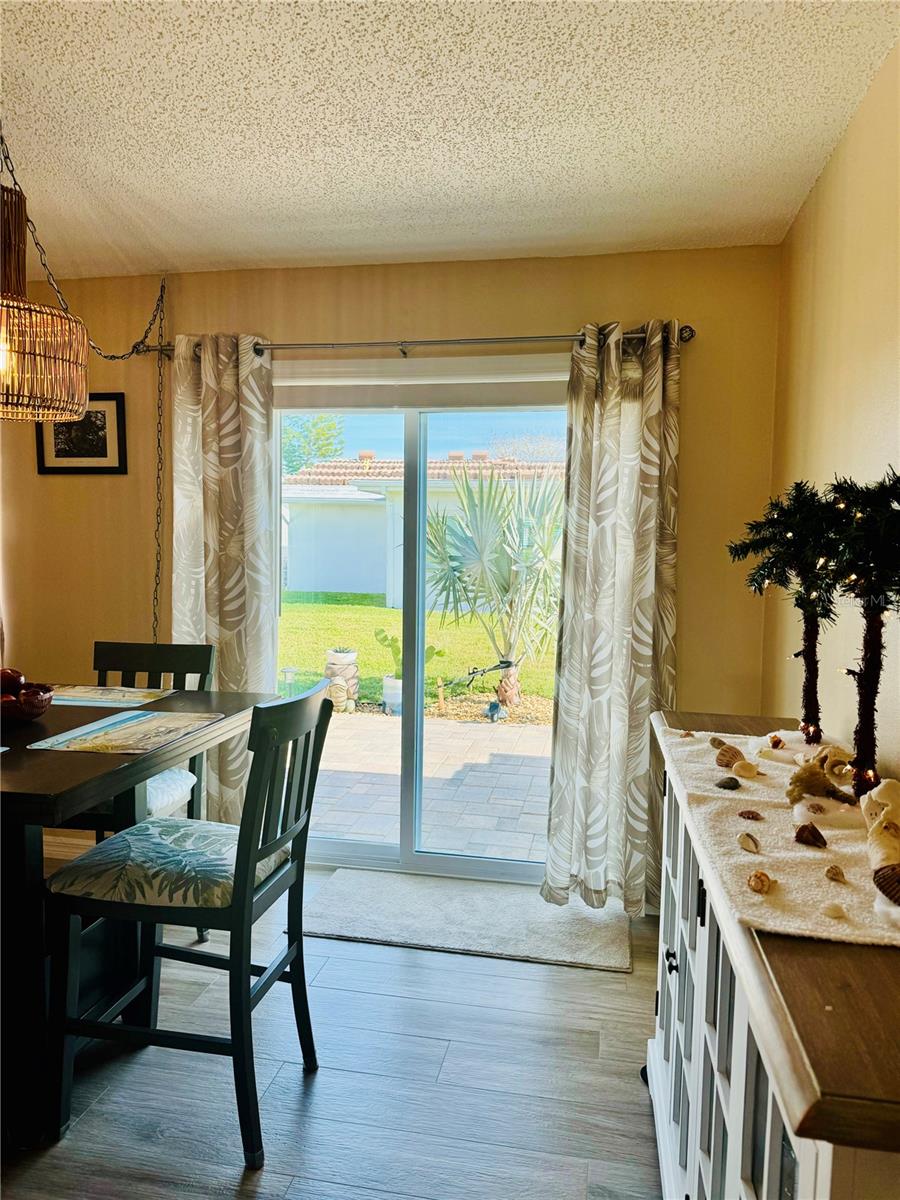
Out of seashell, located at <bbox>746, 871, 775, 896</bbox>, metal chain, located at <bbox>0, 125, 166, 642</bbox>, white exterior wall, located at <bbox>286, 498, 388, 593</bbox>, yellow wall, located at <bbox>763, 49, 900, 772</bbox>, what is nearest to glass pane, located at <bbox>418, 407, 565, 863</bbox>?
white exterior wall, located at <bbox>286, 498, 388, 593</bbox>

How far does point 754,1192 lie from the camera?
0.95 meters

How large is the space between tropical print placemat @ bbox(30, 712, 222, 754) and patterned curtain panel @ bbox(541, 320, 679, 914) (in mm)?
1362

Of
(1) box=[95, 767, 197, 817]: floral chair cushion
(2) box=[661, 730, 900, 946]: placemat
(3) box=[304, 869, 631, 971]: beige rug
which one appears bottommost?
(3) box=[304, 869, 631, 971]: beige rug

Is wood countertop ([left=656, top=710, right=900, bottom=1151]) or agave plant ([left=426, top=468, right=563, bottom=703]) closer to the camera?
wood countertop ([left=656, top=710, right=900, bottom=1151])

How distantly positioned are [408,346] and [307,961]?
90.6 inches

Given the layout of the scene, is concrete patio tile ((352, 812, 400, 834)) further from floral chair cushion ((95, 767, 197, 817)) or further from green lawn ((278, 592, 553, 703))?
floral chair cushion ((95, 767, 197, 817))

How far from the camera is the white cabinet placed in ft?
2.35

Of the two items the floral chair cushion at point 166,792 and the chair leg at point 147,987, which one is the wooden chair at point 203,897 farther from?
the floral chair cushion at point 166,792

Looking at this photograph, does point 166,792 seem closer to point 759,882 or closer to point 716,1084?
point 716,1084

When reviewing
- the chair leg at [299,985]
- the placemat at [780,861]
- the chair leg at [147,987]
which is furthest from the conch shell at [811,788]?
the chair leg at [147,987]

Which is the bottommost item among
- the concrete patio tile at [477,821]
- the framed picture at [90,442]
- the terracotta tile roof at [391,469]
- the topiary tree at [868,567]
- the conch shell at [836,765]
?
the concrete patio tile at [477,821]

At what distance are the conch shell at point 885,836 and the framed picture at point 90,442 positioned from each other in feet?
10.4

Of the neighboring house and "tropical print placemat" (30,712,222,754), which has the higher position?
the neighboring house

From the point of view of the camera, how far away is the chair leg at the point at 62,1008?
5.99 ft
